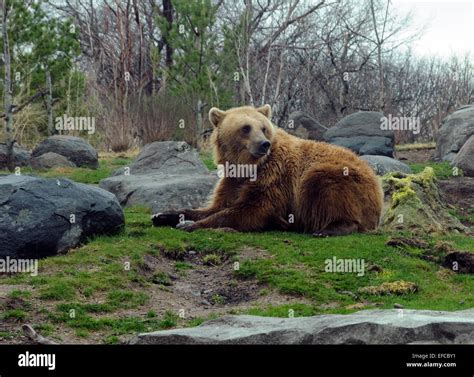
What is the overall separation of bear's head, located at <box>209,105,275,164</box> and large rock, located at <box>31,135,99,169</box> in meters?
6.99

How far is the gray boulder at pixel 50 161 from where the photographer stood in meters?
17.0

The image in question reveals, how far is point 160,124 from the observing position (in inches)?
824

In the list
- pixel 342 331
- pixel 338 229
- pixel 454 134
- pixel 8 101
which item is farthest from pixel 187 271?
pixel 454 134

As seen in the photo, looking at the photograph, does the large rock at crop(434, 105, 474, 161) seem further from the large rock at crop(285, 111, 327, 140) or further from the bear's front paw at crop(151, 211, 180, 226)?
the bear's front paw at crop(151, 211, 180, 226)

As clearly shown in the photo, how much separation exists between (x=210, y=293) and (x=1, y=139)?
1185 cm

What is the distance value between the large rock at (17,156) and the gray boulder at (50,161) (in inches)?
9.2

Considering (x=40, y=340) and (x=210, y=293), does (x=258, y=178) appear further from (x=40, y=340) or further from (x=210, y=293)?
(x=40, y=340)

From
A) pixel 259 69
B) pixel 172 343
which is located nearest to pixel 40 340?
pixel 172 343

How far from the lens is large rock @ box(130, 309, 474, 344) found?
15.8 feet

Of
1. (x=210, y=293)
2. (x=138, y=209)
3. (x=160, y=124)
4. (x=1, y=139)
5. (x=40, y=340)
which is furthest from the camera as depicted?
(x=160, y=124)

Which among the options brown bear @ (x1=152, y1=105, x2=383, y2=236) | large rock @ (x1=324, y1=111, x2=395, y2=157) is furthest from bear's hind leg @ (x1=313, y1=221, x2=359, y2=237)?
large rock @ (x1=324, y1=111, x2=395, y2=157)

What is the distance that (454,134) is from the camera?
2078 cm

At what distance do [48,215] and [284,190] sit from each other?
3272 millimetres
